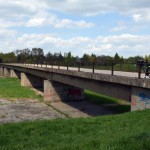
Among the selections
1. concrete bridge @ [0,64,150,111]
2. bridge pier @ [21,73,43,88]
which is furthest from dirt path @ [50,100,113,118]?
bridge pier @ [21,73,43,88]

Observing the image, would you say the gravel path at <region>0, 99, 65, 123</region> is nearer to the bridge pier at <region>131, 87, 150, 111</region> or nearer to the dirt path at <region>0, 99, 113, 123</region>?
the dirt path at <region>0, 99, 113, 123</region>

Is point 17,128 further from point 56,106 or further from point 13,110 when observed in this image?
point 56,106

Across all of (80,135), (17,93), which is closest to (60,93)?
(17,93)

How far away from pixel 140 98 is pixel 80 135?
7093 millimetres

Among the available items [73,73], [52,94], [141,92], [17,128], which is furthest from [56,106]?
[17,128]

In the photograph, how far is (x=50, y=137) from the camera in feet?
33.3

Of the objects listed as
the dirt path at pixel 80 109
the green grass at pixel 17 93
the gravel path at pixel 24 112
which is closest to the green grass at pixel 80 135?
the gravel path at pixel 24 112

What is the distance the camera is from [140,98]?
16.5 meters

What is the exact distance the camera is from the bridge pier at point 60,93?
39.0 metres

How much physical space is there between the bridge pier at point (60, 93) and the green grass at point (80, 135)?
2574 cm

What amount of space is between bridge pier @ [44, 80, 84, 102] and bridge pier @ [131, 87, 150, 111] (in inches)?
881

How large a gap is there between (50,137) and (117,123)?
129 inches

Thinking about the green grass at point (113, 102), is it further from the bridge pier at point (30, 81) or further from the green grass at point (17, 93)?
the bridge pier at point (30, 81)

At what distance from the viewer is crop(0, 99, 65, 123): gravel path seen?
2650 centimetres
